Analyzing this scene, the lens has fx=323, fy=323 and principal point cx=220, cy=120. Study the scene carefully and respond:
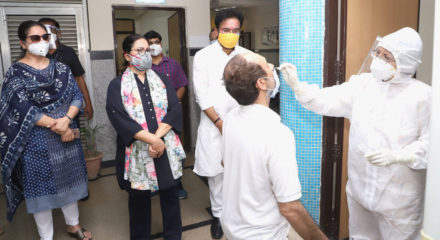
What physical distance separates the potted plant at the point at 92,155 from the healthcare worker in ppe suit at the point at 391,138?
2.80 meters

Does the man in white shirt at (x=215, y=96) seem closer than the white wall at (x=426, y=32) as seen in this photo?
Yes

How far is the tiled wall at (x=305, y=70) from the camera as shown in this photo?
199 cm

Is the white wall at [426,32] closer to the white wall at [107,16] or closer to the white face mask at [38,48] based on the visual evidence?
the white wall at [107,16]

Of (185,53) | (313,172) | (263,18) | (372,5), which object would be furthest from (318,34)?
(263,18)

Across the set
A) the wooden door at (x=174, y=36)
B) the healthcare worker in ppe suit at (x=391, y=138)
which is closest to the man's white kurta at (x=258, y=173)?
the healthcare worker in ppe suit at (x=391, y=138)

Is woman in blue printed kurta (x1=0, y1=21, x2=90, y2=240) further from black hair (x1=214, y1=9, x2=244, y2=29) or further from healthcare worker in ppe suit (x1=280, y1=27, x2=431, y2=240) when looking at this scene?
healthcare worker in ppe suit (x1=280, y1=27, x2=431, y2=240)

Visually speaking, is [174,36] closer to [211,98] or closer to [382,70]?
[211,98]

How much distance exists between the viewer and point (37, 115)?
81.7 inches

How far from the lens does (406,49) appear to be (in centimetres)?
142

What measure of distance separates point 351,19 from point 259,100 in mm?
1177

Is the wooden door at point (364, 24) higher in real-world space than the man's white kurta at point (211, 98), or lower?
higher

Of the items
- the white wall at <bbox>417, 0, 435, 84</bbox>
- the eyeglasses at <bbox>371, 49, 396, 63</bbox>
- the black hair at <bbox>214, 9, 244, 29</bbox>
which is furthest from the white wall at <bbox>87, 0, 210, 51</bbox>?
the eyeglasses at <bbox>371, 49, 396, 63</bbox>

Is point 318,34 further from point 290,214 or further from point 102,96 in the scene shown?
point 102,96

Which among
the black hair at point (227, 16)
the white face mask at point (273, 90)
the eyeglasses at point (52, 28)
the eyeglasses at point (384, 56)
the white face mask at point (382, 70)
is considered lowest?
the white face mask at point (273, 90)
